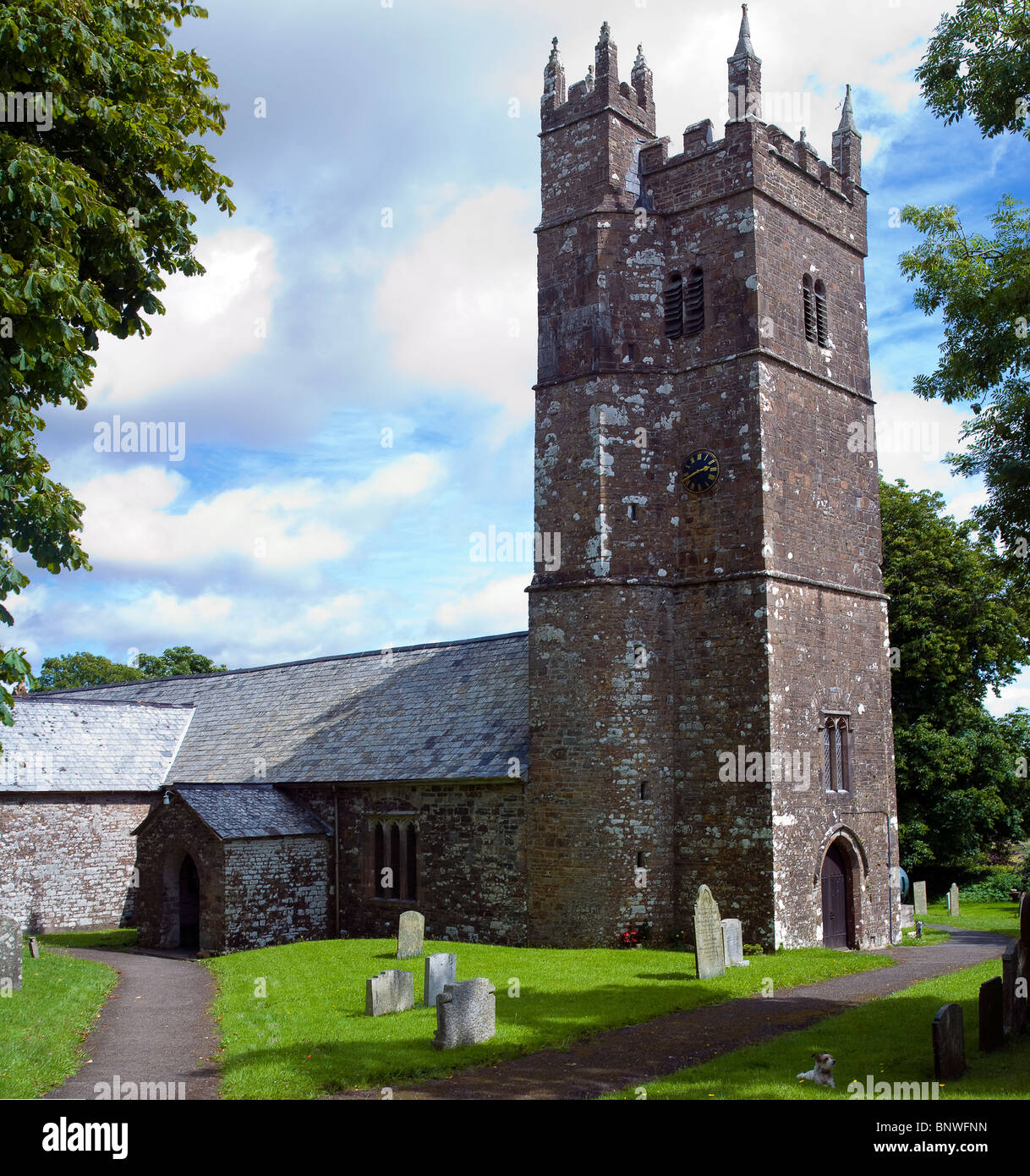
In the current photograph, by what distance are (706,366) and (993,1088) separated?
1639 cm

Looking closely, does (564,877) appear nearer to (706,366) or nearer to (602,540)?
(602,540)

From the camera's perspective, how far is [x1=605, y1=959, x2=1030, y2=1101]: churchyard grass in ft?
37.2

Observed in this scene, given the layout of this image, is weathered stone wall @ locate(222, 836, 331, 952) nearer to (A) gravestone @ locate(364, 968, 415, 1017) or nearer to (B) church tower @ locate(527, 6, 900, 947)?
(B) church tower @ locate(527, 6, 900, 947)

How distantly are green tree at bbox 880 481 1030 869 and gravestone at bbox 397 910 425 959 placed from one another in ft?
66.6

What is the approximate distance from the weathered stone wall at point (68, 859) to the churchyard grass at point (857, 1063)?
76.2ft

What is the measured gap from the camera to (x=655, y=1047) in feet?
46.0

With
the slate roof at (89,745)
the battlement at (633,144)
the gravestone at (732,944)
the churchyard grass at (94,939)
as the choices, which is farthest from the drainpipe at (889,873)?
the slate roof at (89,745)

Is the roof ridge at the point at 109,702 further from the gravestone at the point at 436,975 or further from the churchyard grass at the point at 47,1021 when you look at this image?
the gravestone at the point at 436,975

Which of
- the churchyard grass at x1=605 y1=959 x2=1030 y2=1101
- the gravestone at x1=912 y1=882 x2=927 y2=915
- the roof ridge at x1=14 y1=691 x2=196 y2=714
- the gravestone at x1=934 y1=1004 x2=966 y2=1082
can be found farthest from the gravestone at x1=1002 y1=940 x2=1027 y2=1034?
the roof ridge at x1=14 y1=691 x2=196 y2=714

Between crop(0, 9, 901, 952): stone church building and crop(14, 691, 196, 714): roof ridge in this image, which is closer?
crop(0, 9, 901, 952): stone church building

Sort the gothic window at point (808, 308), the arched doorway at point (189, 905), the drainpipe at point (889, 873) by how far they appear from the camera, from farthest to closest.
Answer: the arched doorway at point (189, 905) < the gothic window at point (808, 308) < the drainpipe at point (889, 873)

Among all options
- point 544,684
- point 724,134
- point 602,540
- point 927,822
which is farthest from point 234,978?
point 927,822

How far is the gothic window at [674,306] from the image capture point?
24.5 metres
